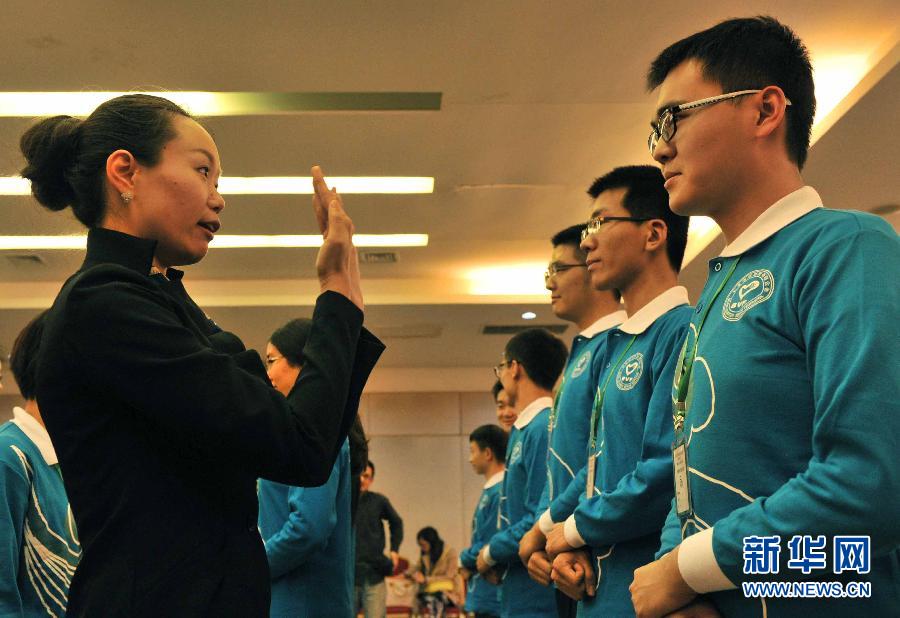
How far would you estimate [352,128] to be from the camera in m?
5.39

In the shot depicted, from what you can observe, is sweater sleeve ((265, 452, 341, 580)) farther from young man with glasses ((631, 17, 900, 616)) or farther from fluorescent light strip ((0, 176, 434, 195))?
fluorescent light strip ((0, 176, 434, 195))

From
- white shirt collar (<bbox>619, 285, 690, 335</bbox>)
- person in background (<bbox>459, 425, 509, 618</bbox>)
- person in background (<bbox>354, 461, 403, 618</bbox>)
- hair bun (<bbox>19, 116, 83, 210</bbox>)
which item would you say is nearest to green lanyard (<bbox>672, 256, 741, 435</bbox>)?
white shirt collar (<bbox>619, 285, 690, 335</bbox>)

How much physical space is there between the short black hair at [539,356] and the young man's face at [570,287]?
0.87 meters

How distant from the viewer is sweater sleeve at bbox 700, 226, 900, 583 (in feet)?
3.68

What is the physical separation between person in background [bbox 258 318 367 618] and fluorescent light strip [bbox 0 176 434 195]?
3386 millimetres

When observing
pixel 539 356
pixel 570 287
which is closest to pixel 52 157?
pixel 570 287

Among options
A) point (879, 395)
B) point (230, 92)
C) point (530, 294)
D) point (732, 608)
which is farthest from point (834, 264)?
point (530, 294)

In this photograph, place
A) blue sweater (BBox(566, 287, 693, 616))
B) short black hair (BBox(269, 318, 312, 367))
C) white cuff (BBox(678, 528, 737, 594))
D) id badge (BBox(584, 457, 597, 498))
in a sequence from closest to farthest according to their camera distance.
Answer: white cuff (BBox(678, 528, 737, 594))
blue sweater (BBox(566, 287, 693, 616))
id badge (BBox(584, 457, 597, 498))
short black hair (BBox(269, 318, 312, 367))

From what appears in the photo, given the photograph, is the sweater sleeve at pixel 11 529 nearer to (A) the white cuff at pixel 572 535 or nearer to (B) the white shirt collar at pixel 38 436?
(B) the white shirt collar at pixel 38 436

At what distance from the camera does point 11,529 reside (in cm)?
216

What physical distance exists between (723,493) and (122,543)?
31.5 inches

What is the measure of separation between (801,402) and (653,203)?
1442mm

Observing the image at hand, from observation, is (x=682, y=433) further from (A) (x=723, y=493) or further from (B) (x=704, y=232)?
(B) (x=704, y=232)

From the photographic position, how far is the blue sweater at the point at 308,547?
2584 millimetres
